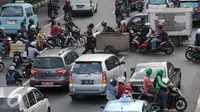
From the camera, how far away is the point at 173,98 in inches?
730

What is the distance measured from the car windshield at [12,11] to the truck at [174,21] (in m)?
6.75

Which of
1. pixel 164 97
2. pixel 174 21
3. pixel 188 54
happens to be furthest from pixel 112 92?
pixel 174 21

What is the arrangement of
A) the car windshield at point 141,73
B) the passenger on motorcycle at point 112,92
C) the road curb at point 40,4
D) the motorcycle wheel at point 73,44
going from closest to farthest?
the passenger on motorcycle at point 112,92, the car windshield at point 141,73, the motorcycle wheel at point 73,44, the road curb at point 40,4

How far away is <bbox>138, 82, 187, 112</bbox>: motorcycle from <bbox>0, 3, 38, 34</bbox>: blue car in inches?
604

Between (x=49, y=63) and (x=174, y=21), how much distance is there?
1094 centimetres

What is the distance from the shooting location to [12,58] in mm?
28703

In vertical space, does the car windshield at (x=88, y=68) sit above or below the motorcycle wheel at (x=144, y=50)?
above

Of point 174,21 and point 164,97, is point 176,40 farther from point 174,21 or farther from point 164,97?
point 164,97

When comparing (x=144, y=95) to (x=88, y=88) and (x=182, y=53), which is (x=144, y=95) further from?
(x=182, y=53)

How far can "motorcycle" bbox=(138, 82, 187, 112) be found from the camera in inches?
730

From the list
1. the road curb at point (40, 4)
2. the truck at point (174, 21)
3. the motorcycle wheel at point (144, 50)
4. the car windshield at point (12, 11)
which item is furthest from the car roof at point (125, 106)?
the road curb at point (40, 4)

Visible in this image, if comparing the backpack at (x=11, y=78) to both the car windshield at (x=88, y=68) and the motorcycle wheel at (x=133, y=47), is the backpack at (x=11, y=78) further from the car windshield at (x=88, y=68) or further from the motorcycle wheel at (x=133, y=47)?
the motorcycle wheel at (x=133, y=47)

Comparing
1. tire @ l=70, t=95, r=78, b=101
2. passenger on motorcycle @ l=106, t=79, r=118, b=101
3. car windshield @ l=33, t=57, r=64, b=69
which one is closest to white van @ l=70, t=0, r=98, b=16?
car windshield @ l=33, t=57, r=64, b=69

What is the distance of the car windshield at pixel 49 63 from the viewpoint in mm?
21641
